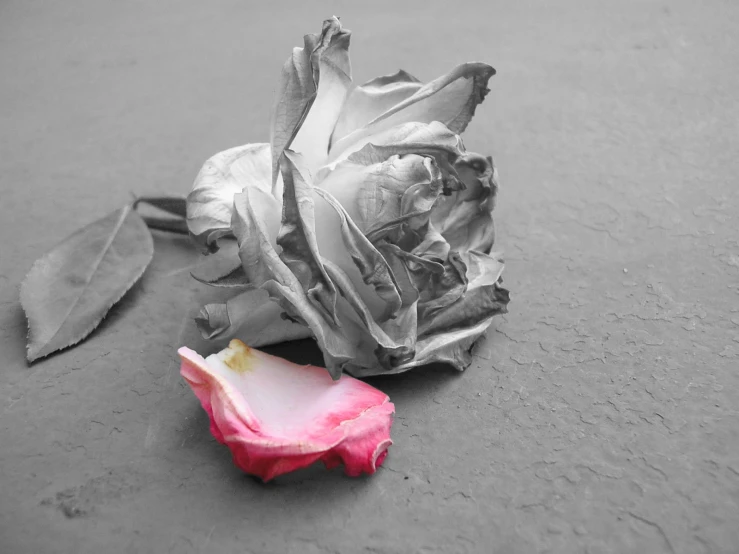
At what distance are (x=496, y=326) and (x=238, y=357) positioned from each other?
0.25 m

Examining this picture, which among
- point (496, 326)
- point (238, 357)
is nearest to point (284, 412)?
point (238, 357)

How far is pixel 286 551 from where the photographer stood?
0.57 meters

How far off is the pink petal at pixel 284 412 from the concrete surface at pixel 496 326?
4cm

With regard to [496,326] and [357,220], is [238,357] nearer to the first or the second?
[357,220]

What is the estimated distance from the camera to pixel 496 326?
0.77 meters

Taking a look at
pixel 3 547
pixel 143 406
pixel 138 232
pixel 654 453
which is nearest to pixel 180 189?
pixel 138 232

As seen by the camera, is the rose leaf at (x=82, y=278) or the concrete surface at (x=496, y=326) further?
the rose leaf at (x=82, y=278)

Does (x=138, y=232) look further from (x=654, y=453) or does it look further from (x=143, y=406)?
(x=654, y=453)

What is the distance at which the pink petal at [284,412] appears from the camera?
576 mm

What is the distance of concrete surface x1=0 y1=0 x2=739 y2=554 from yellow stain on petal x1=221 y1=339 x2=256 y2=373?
63mm

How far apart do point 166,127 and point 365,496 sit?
0.64m

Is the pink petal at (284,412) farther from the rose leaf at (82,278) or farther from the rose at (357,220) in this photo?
the rose leaf at (82,278)

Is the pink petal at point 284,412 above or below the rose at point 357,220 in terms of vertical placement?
below

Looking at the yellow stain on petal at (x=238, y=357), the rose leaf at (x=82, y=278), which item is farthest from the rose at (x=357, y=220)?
the rose leaf at (x=82, y=278)
